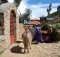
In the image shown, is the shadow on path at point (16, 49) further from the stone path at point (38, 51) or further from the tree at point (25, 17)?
the tree at point (25, 17)

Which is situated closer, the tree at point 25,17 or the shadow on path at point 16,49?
the shadow on path at point 16,49

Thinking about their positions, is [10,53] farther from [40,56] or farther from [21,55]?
[40,56]

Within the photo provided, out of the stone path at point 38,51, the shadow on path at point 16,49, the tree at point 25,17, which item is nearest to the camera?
the stone path at point 38,51

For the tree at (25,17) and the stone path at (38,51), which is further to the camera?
the tree at (25,17)

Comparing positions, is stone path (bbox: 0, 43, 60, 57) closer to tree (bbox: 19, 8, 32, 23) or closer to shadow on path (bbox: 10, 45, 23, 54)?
shadow on path (bbox: 10, 45, 23, 54)

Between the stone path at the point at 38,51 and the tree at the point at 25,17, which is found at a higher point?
the tree at the point at 25,17

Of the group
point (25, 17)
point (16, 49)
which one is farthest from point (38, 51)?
point (25, 17)

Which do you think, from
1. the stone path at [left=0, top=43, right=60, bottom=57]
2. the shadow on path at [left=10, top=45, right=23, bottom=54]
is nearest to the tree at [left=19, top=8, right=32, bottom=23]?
the stone path at [left=0, top=43, right=60, bottom=57]

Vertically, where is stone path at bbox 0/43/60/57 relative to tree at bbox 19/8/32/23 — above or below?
below

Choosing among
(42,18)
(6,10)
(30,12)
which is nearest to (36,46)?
(6,10)

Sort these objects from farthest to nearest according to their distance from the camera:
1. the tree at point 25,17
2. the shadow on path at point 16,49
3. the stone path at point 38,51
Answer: the tree at point 25,17
the shadow on path at point 16,49
the stone path at point 38,51

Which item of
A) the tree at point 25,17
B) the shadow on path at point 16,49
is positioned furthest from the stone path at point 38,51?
the tree at point 25,17

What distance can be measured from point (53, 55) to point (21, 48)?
1906 mm

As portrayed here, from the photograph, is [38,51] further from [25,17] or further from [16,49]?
[25,17]
